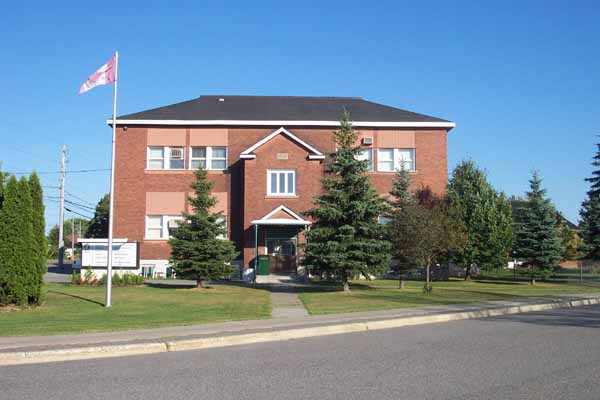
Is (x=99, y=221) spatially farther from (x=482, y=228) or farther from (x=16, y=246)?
(x=16, y=246)

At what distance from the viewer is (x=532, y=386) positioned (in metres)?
7.56

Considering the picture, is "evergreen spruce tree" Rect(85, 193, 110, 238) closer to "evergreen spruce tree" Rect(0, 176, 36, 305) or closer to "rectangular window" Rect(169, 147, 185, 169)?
"rectangular window" Rect(169, 147, 185, 169)

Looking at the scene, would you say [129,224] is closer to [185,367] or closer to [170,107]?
[170,107]

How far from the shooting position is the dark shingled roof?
37.9 meters

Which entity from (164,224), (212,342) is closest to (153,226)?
(164,224)

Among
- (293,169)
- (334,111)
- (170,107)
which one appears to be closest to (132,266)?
(293,169)

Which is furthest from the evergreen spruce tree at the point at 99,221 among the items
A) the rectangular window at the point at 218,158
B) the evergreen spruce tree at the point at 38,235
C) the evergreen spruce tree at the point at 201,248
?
the evergreen spruce tree at the point at 38,235

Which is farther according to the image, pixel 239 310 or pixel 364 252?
pixel 364 252

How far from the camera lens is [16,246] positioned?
16.8 metres

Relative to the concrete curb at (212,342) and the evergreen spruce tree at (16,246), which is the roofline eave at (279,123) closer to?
the evergreen spruce tree at (16,246)

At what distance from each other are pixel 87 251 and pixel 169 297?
28.8ft

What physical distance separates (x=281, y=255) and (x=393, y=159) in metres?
10.2

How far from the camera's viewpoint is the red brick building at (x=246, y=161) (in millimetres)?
34312

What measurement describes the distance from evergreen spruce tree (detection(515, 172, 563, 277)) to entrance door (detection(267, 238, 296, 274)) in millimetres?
14327
